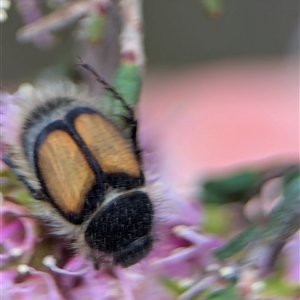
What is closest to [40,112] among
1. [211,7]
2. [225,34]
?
[211,7]

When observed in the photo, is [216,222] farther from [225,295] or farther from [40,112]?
[40,112]

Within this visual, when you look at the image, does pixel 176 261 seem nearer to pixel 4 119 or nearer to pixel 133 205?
pixel 133 205

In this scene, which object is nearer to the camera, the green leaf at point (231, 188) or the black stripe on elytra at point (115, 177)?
the black stripe on elytra at point (115, 177)

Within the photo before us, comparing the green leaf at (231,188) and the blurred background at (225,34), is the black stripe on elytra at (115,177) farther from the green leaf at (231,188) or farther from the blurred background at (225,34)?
the blurred background at (225,34)

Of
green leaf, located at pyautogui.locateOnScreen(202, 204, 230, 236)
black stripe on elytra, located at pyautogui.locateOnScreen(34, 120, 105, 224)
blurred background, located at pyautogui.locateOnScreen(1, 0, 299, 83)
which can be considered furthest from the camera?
blurred background, located at pyautogui.locateOnScreen(1, 0, 299, 83)

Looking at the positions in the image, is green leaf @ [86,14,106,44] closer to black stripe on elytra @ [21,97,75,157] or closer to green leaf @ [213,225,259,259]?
black stripe on elytra @ [21,97,75,157]

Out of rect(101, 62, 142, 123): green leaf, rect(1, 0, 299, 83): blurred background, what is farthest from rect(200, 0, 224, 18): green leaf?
rect(1, 0, 299, 83): blurred background

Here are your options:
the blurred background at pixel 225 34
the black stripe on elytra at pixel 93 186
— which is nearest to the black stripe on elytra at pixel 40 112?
the black stripe on elytra at pixel 93 186
